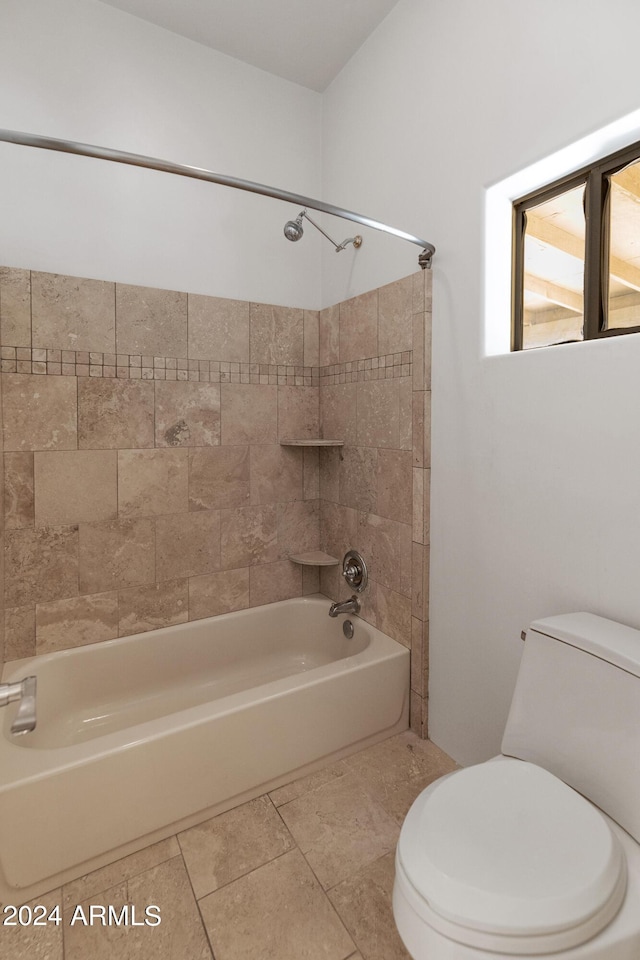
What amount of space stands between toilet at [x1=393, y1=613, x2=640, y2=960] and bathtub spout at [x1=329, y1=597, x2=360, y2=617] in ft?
3.43

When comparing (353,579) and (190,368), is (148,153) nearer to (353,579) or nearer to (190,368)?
(190,368)

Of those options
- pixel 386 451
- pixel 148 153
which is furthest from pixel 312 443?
pixel 148 153

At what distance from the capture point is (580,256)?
157 centimetres

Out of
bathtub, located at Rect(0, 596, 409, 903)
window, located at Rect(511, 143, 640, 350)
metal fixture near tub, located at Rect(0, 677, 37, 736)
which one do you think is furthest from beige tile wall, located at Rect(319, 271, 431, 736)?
metal fixture near tub, located at Rect(0, 677, 37, 736)

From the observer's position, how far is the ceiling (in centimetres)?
204

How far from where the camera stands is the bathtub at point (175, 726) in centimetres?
138

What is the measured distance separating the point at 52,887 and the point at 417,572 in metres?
1.52

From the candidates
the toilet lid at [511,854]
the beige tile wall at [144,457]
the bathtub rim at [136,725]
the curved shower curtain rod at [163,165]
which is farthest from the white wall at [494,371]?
the beige tile wall at [144,457]

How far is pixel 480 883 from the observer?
2.93ft

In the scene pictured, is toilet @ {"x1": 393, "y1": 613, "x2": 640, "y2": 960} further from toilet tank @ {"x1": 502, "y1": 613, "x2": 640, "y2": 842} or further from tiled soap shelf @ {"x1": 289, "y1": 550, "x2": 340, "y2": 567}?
tiled soap shelf @ {"x1": 289, "y1": 550, "x2": 340, "y2": 567}

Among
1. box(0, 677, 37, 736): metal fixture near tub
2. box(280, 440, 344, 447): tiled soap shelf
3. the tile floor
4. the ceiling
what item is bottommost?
A: the tile floor

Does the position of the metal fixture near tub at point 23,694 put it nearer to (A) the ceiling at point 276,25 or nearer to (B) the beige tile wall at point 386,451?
(B) the beige tile wall at point 386,451

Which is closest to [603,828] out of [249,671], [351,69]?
[249,671]

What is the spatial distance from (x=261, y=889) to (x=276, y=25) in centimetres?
322
